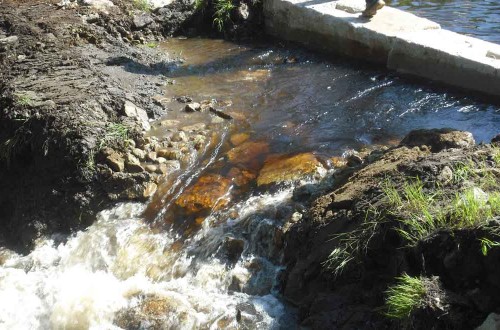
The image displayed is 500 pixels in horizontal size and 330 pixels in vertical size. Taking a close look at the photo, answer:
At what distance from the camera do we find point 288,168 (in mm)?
4949

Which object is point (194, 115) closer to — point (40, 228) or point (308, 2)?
point (40, 228)

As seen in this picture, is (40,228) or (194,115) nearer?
(40,228)

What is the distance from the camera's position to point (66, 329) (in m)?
4.14

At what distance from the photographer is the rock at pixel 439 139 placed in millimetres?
4371

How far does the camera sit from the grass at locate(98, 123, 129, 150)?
5.23 meters

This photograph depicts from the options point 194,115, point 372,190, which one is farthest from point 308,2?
point 372,190

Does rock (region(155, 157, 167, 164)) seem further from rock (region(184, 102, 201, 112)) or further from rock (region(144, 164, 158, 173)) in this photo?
rock (region(184, 102, 201, 112))

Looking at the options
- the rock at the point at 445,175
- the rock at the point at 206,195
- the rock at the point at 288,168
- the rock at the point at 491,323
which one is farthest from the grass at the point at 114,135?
the rock at the point at 491,323

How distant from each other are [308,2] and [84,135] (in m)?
4.17

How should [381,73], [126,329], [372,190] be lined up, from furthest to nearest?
[381,73]
[126,329]
[372,190]

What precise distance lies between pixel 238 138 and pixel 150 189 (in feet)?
3.61

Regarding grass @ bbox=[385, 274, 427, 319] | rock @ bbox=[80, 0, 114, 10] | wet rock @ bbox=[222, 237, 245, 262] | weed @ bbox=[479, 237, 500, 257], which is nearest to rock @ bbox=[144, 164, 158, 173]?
wet rock @ bbox=[222, 237, 245, 262]

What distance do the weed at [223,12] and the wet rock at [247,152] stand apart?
3.45 m

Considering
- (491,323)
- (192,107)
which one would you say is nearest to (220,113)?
(192,107)
